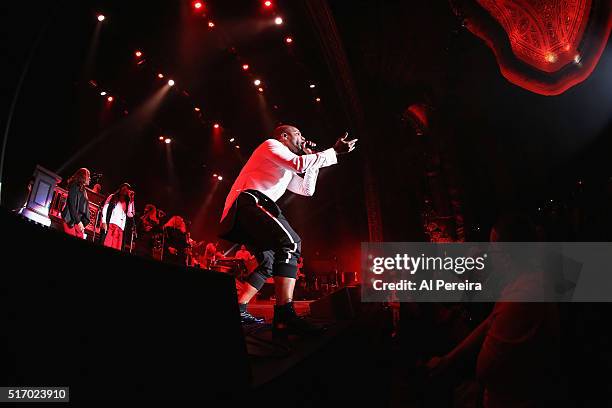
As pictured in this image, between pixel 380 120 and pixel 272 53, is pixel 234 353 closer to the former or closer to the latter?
pixel 380 120

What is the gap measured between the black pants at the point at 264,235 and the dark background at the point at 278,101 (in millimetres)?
3902

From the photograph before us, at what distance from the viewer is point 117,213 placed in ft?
26.7

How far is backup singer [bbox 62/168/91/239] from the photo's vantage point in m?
6.66

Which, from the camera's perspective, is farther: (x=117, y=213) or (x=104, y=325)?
(x=117, y=213)

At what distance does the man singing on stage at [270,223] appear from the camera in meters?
2.24

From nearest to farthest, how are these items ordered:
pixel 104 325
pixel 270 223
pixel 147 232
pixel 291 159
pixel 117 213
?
pixel 104 325, pixel 270 223, pixel 291 159, pixel 117 213, pixel 147 232

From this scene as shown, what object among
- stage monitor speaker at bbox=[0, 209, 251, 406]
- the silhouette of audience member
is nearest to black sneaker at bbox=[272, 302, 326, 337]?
the silhouette of audience member

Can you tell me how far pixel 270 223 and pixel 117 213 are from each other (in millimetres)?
7233

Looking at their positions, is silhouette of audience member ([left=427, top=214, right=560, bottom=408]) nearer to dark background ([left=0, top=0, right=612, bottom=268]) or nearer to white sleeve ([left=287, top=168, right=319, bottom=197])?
white sleeve ([left=287, top=168, right=319, bottom=197])

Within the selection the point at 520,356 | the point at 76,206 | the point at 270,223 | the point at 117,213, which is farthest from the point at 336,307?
the point at 117,213

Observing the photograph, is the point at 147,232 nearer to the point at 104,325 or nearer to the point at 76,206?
the point at 76,206

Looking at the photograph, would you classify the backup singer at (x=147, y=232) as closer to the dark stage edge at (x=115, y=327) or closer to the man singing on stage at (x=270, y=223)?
the man singing on stage at (x=270, y=223)

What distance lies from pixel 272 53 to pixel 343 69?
3179mm

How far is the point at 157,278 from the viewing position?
0.75 metres
